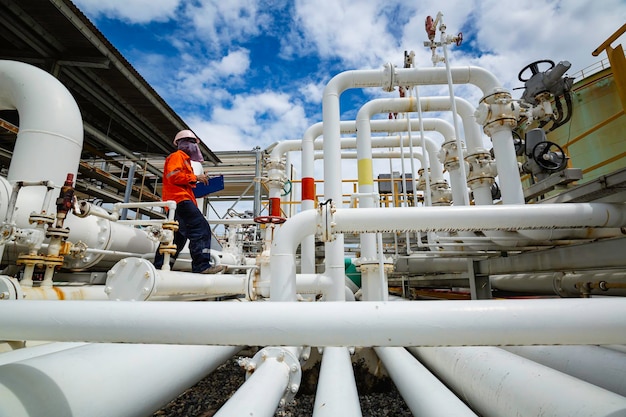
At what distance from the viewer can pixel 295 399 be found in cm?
221

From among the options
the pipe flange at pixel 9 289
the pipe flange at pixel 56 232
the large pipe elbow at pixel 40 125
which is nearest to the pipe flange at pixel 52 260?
the pipe flange at pixel 56 232

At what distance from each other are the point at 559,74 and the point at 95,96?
20.6 ft

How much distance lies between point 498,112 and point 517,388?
7.06 feet

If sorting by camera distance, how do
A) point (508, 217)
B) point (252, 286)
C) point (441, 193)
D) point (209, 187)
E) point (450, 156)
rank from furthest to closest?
point (441, 193), point (209, 187), point (450, 156), point (252, 286), point (508, 217)

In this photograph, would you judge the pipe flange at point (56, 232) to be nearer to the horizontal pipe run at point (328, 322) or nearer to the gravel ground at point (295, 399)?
the gravel ground at point (295, 399)

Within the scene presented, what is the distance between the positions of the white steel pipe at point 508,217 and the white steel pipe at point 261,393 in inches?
38.7

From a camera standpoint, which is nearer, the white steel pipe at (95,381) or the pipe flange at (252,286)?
the white steel pipe at (95,381)

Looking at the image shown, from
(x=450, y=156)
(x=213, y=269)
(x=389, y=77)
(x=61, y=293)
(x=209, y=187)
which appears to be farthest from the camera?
(x=209, y=187)

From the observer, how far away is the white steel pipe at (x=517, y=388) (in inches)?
29.8

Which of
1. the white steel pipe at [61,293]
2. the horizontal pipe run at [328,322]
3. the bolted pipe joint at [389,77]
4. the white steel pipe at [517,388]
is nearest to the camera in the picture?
the horizontal pipe run at [328,322]

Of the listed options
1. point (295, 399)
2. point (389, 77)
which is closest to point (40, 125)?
point (295, 399)

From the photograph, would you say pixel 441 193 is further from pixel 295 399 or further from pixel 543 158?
pixel 295 399

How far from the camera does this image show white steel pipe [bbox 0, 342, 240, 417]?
774 mm

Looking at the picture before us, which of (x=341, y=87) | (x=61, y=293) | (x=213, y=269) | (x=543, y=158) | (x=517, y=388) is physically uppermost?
(x=341, y=87)
